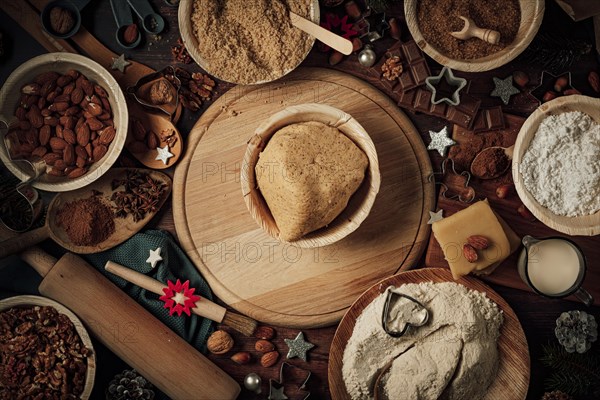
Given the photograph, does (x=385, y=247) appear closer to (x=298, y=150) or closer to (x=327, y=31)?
(x=298, y=150)

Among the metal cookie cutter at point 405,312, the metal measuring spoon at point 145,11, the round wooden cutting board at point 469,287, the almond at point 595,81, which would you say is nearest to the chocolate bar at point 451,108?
the almond at point 595,81

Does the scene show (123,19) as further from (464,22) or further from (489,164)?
(489,164)

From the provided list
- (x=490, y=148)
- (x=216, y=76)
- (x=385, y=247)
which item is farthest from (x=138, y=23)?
(x=490, y=148)

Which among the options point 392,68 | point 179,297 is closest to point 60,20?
point 179,297

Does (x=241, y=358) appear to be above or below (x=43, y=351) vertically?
below

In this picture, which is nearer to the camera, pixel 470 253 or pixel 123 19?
pixel 470 253

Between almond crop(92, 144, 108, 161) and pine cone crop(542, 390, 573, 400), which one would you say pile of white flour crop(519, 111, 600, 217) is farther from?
almond crop(92, 144, 108, 161)
